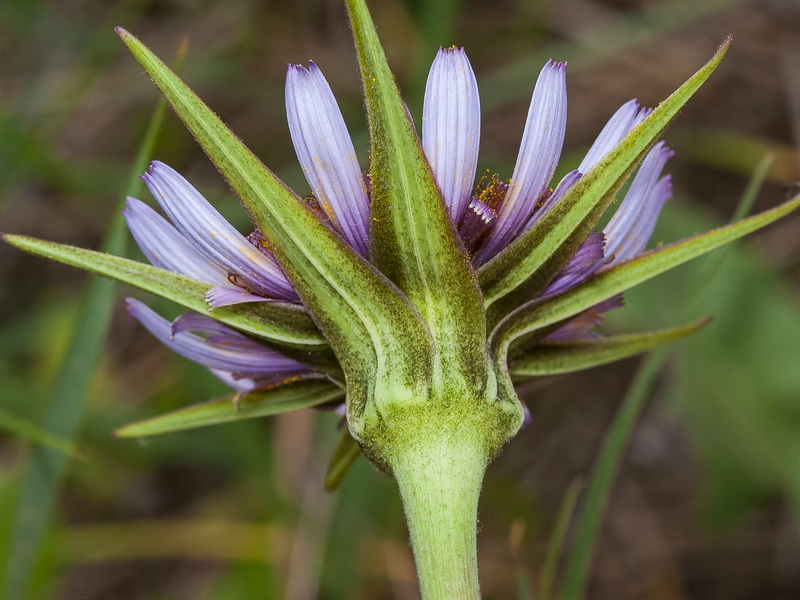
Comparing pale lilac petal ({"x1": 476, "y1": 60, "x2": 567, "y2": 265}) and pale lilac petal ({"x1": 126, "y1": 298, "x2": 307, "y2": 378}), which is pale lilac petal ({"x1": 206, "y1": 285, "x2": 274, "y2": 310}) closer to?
pale lilac petal ({"x1": 126, "y1": 298, "x2": 307, "y2": 378})

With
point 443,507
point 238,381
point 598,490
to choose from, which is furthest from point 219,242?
point 598,490

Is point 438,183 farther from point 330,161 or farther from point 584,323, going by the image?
point 584,323

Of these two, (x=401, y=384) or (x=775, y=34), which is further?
(x=775, y=34)

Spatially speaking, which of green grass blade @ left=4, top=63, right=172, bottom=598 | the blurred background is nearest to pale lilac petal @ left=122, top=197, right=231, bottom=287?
green grass blade @ left=4, top=63, right=172, bottom=598

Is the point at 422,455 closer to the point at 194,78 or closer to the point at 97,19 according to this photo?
the point at 194,78

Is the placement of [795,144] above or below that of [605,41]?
below

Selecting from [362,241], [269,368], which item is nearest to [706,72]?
[362,241]
